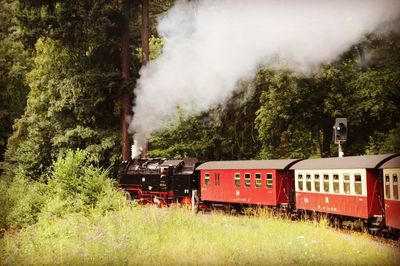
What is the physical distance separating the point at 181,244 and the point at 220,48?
798cm

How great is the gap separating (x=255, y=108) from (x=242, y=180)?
557cm

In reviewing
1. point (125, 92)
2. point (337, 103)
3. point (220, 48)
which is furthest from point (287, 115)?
point (125, 92)

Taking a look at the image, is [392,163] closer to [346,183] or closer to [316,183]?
[346,183]

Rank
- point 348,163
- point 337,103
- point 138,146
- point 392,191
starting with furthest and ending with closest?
point 138,146 < point 337,103 < point 348,163 < point 392,191

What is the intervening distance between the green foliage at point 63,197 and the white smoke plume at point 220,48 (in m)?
4.54

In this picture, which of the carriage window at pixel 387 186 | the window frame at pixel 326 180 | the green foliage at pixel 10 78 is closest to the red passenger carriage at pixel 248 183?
the window frame at pixel 326 180

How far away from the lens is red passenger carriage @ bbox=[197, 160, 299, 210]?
10.4 m

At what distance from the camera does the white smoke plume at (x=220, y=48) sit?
999 centimetres

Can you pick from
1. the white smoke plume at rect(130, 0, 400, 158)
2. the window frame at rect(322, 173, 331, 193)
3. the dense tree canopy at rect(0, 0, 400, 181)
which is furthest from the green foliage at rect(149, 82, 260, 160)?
the window frame at rect(322, 173, 331, 193)

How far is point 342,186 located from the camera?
8.56 m

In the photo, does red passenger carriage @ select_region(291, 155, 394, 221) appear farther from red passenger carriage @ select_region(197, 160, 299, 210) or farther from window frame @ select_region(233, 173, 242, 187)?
window frame @ select_region(233, 173, 242, 187)

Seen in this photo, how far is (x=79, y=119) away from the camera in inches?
608

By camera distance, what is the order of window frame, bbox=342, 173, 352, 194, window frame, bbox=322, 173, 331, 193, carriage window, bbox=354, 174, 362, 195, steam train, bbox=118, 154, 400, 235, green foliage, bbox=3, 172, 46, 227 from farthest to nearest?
green foliage, bbox=3, 172, 46, 227 < window frame, bbox=322, 173, 331, 193 < window frame, bbox=342, 173, 352, 194 < carriage window, bbox=354, 174, 362, 195 < steam train, bbox=118, 154, 400, 235

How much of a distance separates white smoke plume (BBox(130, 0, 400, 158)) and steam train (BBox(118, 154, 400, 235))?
6.97ft
